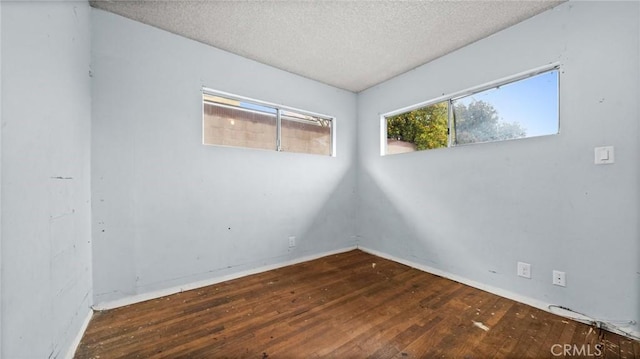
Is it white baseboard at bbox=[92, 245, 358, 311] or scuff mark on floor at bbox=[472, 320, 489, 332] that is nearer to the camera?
scuff mark on floor at bbox=[472, 320, 489, 332]

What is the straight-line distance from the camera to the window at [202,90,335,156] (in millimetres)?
2637

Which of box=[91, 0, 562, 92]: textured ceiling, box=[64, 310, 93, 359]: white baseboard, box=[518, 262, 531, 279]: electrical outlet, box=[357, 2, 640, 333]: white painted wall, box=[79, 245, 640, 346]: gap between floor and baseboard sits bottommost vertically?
box=[79, 245, 640, 346]: gap between floor and baseboard

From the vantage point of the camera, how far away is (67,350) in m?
1.41

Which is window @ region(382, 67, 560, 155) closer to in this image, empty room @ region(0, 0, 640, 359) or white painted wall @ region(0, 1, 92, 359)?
empty room @ region(0, 0, 640, 359)

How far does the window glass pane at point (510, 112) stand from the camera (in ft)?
6.86

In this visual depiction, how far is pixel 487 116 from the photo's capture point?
2475mm

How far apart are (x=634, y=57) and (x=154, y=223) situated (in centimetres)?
405

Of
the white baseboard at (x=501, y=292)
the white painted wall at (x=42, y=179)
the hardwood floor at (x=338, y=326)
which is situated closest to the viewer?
the white painted wall at (x=42, y=179)

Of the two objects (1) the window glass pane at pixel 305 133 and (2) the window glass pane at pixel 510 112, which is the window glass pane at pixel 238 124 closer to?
(1) the window glass pane at pixel 305 133

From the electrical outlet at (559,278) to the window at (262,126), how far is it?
2.72 m

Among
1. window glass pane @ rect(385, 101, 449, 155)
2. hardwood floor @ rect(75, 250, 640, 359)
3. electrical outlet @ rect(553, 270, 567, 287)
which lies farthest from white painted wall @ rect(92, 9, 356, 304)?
electrical outlet @ rect(553, 270, 567, 287)

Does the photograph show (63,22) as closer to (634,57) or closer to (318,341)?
(318,341)

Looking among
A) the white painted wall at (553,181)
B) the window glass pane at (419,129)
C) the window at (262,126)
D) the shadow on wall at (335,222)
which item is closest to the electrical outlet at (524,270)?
the white painted wall at (553,181)

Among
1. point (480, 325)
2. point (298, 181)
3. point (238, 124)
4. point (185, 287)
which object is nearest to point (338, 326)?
point (480, 325)
